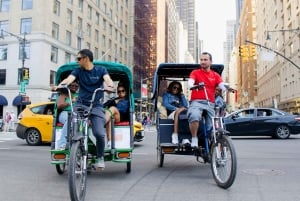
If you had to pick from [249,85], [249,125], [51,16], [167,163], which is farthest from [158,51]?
[167,163]

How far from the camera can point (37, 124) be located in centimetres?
1390

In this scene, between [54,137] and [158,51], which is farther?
[158,51]

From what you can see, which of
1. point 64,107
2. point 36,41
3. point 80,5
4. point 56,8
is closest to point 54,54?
point 36,41

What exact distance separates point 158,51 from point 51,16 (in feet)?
193

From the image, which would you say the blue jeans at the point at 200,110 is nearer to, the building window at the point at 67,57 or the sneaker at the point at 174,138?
the sneaker at the point at 174,138

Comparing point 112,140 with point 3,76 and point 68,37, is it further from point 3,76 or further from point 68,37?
point 68,37

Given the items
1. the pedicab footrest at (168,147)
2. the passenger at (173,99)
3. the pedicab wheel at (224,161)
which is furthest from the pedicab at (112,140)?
the pedicab wheel at (224,161)

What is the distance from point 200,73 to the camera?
654cm

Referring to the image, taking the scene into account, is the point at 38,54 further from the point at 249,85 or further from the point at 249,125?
the point at 249,85

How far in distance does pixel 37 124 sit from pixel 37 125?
0.04 metres

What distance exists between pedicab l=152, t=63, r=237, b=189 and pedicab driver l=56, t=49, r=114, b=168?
5.24 feet

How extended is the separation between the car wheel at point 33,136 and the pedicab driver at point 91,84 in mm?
8980

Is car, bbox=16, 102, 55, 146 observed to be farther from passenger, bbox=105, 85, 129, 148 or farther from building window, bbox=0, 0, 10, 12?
building window, bbox=0, 0, 10, 12

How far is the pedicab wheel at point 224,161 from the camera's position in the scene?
5.21m
